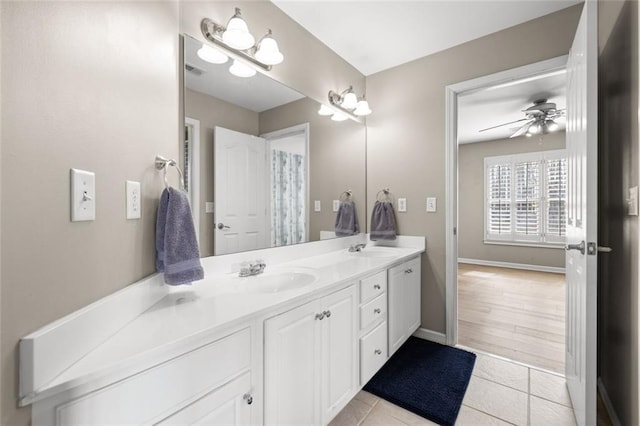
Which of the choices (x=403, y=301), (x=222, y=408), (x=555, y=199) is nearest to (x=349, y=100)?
(x=403, y=301)

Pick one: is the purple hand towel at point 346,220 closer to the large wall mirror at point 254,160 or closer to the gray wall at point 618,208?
the large wall mirror at point 254,160

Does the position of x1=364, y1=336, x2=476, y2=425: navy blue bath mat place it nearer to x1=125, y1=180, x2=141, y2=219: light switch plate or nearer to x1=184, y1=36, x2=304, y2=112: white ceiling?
x1=125, y1=180, x2=141, y2=219: light switch plate

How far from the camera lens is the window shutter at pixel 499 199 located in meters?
5.38

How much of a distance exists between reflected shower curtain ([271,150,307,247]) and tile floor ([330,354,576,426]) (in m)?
1.06

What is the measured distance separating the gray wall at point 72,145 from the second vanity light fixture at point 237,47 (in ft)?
1.20

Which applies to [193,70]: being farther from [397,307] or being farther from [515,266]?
[515,266]

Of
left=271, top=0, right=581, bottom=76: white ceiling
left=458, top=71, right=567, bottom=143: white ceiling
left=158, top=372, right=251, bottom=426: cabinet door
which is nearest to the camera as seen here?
left=158, top=372, right=251, bottom=426: cabinet door

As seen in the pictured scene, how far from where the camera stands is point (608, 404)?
1582mm

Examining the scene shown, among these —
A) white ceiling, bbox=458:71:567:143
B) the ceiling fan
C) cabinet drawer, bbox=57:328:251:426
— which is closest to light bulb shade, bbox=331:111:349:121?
white ceiling, bbox=458:71:567:143

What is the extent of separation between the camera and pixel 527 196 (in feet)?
17.0

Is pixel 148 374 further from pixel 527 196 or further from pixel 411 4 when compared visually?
pixel 527 196

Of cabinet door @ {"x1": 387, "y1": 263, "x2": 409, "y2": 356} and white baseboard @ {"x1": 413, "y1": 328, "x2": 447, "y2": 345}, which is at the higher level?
cabinet door @ {"x1": 387, "y1": 263, "x2": 409, "y2": 356}

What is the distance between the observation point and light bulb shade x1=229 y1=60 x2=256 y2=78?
1612 millimetres

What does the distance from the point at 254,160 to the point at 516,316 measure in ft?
9.75
